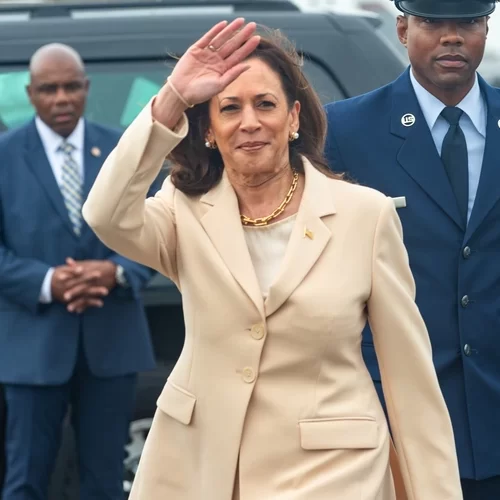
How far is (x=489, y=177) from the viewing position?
13.6ft

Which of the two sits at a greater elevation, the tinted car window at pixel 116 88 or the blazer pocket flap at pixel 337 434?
the tinted car window at pixel 116 88

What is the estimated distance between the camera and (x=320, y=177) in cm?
372

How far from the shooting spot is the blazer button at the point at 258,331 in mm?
3492

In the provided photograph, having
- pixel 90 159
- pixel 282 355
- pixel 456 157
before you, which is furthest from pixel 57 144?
pixel 282 355

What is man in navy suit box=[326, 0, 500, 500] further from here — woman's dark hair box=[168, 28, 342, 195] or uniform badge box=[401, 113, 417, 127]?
woman's dark hair box=[168, 28, 342, 195]

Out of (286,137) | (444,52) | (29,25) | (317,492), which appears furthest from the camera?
(29,25)

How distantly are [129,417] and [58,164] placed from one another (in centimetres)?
99

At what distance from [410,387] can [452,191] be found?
737mm

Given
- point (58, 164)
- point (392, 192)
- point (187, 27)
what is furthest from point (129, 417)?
point (392, 192)

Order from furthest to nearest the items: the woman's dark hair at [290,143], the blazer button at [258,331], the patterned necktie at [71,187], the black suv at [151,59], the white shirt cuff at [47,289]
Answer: the black suv at [151,59], the patterned necktie at [71,187], the white shirt cuff at [47,289], the woman's dark hair at [290,143], the blazer button at [258,331]

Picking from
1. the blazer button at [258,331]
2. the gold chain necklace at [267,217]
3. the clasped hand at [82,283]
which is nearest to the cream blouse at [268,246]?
the gold chain necklace at [267,217]

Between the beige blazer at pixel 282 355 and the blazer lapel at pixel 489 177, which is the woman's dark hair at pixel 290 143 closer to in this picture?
the beige blazer at pixel 282 355

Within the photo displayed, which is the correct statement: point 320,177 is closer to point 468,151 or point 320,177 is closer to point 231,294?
point 231,294

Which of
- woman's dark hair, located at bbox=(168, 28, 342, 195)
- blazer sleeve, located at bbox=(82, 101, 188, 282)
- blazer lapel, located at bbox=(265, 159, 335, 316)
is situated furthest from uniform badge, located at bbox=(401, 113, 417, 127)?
blazer sleeve, located at bbox=(82, 101, 188, 282)
